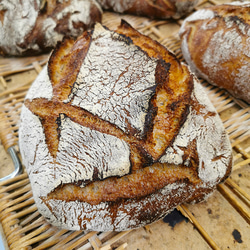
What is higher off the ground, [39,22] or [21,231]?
[39,22]

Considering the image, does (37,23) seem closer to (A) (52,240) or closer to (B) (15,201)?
(B) (15,201)

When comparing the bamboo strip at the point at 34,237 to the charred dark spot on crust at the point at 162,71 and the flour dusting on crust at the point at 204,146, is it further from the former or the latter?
the charred dark spot on crust at the point at 162,71

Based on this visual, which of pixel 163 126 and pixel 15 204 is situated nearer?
pixel 163 126

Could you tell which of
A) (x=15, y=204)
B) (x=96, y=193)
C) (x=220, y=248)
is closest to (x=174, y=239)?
(x=220, y=248)

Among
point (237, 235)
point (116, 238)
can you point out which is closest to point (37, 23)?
point (116, 238)

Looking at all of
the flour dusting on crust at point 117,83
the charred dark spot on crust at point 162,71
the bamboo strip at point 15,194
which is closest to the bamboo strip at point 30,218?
the bamboo strip at point 15,194

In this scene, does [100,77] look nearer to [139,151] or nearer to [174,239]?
[139,151]
